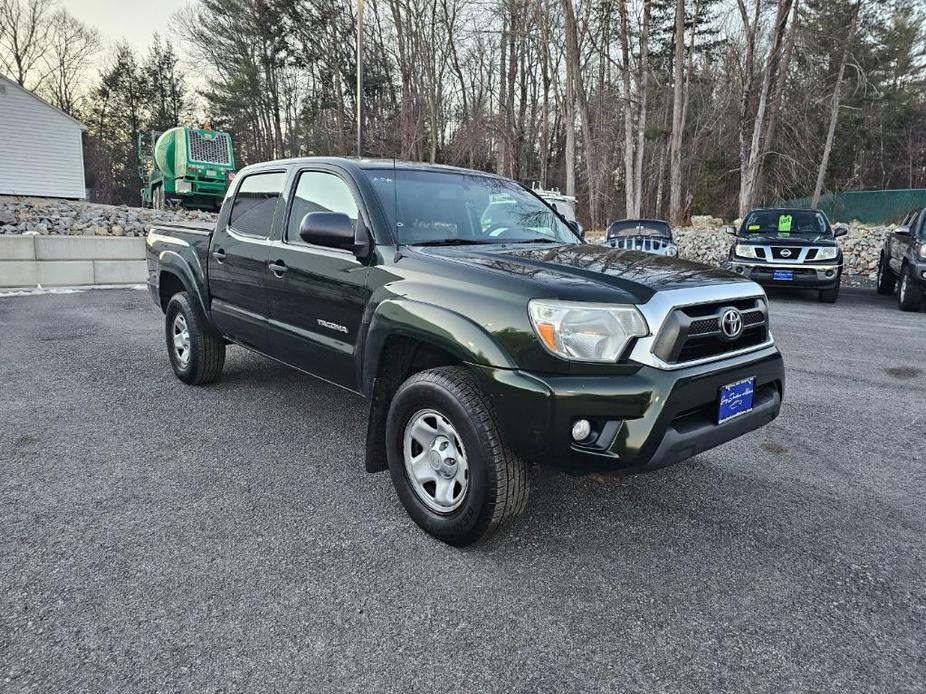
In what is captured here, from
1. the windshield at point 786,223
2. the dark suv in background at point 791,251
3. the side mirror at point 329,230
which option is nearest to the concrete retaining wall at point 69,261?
the side mirror at point 329,230

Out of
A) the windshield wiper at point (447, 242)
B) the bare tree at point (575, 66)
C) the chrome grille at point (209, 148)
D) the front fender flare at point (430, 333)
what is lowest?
the front fender flare at point (430, 333)

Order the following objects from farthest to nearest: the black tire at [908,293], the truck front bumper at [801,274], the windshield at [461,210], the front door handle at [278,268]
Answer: the truck front bumper at [801,274]
the black tire at [908,293]
the front door handle at [278,268]
the windshield at [461,210]

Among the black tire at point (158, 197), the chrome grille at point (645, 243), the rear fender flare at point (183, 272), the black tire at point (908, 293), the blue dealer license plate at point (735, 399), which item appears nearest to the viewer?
the blue dealer license plate at point (735, 399)

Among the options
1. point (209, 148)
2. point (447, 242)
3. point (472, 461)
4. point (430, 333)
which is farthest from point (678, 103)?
point (472, 461)

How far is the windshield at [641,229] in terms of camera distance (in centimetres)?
1329

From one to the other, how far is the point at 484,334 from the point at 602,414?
0.58 m

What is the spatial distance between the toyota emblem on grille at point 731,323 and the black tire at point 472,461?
1.08m

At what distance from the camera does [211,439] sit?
395 centimetres

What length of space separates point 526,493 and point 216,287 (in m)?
3.09

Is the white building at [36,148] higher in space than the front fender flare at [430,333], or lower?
higher

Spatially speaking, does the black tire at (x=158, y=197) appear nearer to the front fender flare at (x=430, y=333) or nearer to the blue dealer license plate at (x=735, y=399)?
the front fender flare at (x=430, y=333)

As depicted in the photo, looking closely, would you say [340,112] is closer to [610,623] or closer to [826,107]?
[826,107]

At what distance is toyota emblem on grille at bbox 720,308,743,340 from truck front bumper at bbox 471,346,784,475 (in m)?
0.30

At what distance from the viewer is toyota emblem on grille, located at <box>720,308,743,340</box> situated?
267 cm
